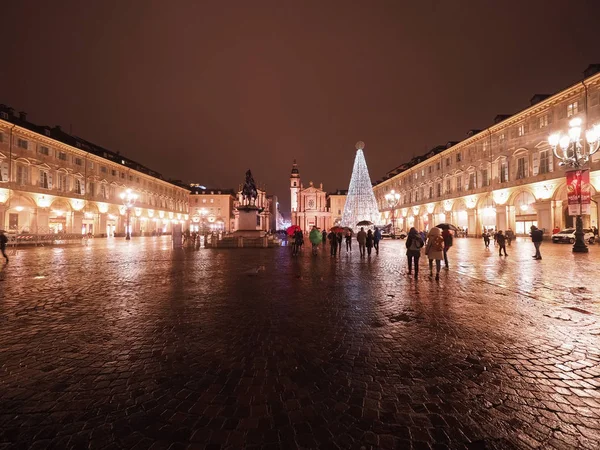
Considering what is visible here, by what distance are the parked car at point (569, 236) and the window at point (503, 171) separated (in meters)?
10.9

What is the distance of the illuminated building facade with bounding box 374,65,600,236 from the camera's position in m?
27.4

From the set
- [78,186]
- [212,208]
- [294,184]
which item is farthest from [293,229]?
[294,184]

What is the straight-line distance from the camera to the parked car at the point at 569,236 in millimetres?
24766

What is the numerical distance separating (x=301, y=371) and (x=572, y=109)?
36.7m

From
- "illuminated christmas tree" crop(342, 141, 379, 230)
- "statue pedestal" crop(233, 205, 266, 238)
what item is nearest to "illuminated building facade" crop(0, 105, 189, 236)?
"statue pedestal" crop(233, 205, 266, 238)

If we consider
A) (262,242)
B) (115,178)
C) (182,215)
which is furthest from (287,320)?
(182,215)

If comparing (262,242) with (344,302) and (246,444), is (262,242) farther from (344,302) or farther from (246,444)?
(246,444)

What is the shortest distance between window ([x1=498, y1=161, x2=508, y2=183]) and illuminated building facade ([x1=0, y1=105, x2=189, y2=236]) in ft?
180

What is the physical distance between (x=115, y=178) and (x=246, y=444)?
2416 inches

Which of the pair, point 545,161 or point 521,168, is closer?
point 545,161

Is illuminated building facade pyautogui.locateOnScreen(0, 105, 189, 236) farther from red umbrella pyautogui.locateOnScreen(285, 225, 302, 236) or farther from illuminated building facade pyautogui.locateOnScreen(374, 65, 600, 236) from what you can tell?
illuminated building facade pyautogui.locateOnScreen(374, 65, 600, 236)

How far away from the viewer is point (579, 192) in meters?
17.1

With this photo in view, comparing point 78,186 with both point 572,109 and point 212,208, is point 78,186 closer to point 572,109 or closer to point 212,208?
point 212,208

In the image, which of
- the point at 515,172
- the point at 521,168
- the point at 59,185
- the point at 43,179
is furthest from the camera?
the point at 59,185
